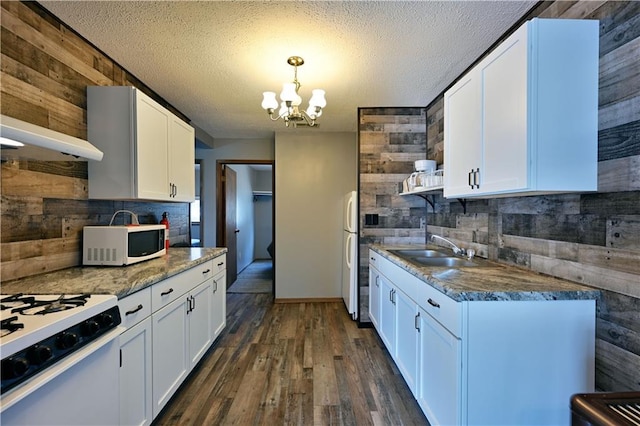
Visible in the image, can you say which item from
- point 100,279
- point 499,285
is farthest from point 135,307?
point 499,285

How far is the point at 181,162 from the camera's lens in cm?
271

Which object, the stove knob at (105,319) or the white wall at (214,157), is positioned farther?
the white wall at (214,157)

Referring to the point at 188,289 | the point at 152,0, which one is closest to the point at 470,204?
the point at 188,289

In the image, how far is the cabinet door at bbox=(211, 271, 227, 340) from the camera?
8.60 ft

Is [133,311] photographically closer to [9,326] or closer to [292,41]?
[9,326]

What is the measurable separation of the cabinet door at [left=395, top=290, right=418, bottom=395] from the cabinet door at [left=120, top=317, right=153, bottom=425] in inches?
61.7

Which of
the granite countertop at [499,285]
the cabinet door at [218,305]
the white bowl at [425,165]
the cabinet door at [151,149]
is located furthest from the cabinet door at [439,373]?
the cabinet door at [151,149]

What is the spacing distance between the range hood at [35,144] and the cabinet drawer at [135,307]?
0.73 metres

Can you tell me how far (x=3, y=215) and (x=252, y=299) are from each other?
312 cm

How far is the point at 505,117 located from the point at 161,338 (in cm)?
225

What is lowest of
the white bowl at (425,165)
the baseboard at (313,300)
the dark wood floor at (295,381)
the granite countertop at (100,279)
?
the dark wood floor at (295,381)

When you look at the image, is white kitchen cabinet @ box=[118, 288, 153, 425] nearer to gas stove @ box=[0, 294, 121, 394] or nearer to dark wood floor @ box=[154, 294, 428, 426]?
gas stove @ box=[0, 294, 121, 394]

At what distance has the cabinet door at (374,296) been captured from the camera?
2826 millimetres

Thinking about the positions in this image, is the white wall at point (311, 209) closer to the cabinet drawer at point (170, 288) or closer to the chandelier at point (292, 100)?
the chandelier at point (292, 100)
